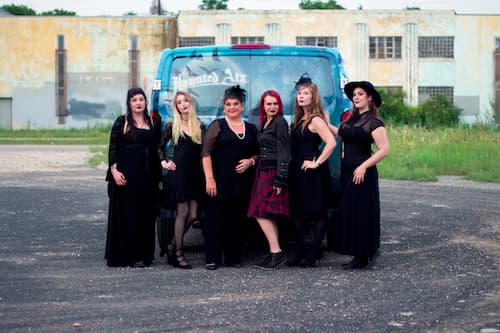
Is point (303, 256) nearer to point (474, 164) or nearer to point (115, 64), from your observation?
point (474, 164)

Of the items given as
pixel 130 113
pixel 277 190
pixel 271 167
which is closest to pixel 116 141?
pixel 130 113

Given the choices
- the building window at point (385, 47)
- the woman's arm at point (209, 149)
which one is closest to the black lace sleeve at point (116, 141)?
the woman's arm at point (209, 149)

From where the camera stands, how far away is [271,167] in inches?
355

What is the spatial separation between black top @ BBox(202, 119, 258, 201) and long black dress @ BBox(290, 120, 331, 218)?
16.2 inches

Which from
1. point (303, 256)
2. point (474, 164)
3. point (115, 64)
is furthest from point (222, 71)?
point (115, 64)

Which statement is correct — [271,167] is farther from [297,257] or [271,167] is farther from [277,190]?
[297,257]

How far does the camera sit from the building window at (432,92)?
56.8 metres

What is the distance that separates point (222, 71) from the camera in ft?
31.3

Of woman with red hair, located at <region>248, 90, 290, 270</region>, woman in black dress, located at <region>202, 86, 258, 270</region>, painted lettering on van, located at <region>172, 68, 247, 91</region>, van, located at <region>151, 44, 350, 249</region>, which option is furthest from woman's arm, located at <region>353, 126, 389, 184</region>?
painted lettering on van, located at <region>172, 68, 247, 91</region>

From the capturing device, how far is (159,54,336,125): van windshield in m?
9.52

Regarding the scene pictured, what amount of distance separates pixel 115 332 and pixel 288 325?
120 cm

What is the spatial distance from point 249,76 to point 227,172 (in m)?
1.07

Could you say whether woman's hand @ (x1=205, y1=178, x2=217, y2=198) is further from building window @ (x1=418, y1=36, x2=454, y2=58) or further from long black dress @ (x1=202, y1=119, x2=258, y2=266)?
building window @ (x1=418, y1=36, x2=454, y2=58)

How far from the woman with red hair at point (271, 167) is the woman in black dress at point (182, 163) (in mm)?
605
